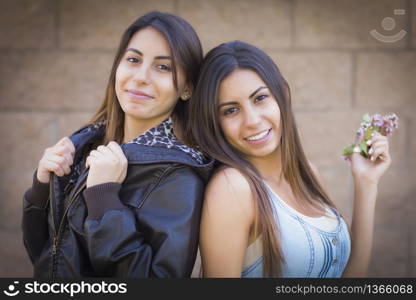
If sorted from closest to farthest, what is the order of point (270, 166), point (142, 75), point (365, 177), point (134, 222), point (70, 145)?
1. point (134, 222)
2. point (142, 75)
3. point (70, 145)
4. point (270, 166)
5. point (365, 177)

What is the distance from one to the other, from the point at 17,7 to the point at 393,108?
2.63m

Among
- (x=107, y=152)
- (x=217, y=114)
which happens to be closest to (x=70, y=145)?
(x=107, y=152)

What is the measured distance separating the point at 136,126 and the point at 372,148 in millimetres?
1038

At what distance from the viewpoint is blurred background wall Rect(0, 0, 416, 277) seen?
369cm

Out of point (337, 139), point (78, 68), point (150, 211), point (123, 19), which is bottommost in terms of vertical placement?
point (150, 211)

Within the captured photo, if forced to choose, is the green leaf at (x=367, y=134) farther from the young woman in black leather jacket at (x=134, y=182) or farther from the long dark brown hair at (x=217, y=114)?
the young woman in black leather jacket at (x=134, y=182)

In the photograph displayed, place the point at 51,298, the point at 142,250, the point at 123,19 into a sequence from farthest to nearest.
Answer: the point at 123,19 < the point at 51,298 < the point at 142,250

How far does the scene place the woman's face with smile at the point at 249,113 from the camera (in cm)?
216

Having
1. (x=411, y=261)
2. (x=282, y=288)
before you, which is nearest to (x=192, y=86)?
(x=282, y=288)

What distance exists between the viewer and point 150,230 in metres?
1.95

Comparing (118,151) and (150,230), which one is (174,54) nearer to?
(118,151)

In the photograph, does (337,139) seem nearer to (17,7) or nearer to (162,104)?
(162,104)

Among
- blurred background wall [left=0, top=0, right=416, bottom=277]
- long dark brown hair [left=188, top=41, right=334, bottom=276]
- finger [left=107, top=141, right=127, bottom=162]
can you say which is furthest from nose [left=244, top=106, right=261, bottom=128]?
blurred background wall [left=0, top=0, right=416, bottom=277]

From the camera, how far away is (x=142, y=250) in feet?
6.22
